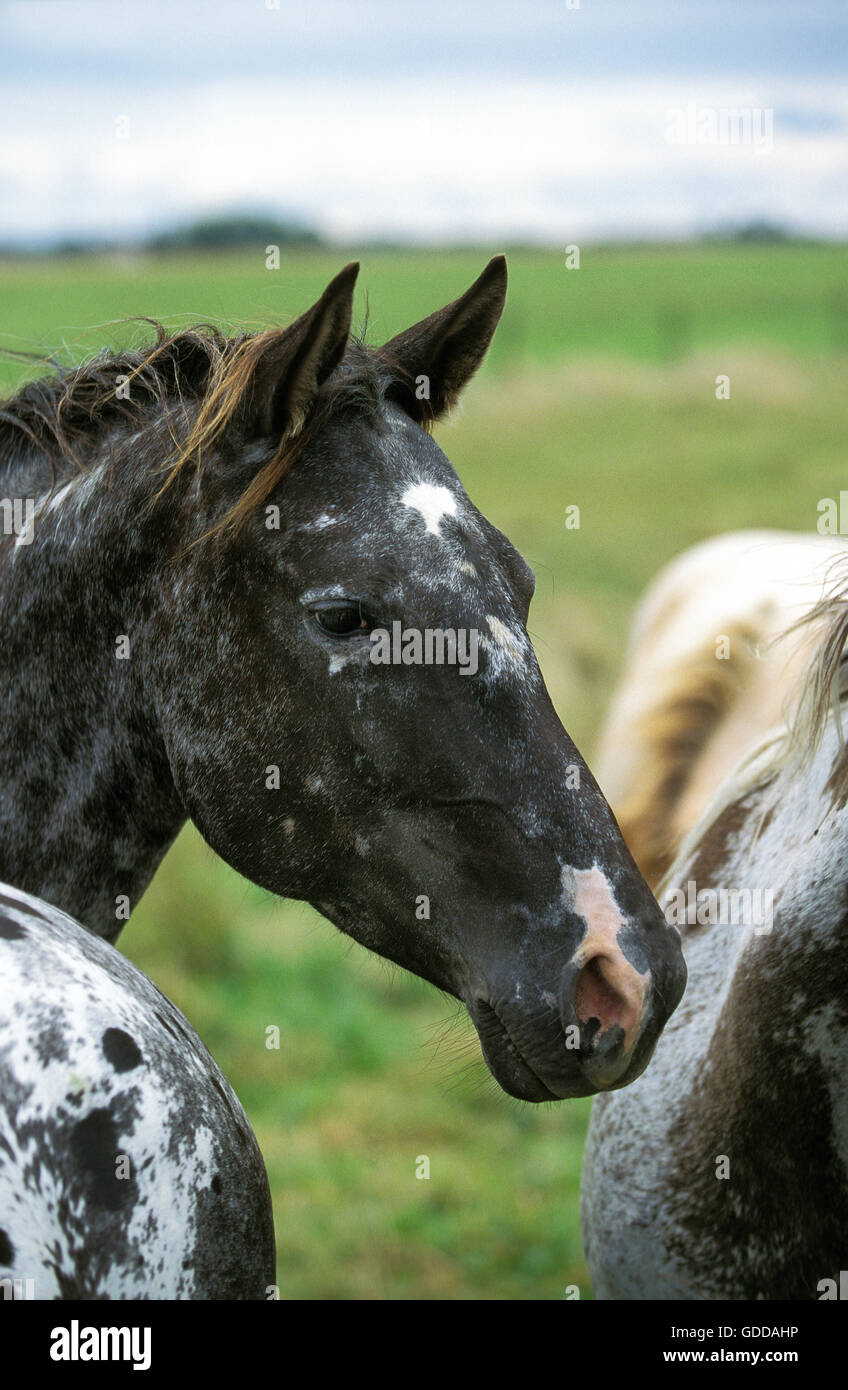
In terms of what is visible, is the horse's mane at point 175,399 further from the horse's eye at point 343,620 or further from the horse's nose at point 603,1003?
the horse's nose at point 603,1003

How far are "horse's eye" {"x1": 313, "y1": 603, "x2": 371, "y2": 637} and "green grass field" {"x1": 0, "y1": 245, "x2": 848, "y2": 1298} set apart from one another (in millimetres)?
767

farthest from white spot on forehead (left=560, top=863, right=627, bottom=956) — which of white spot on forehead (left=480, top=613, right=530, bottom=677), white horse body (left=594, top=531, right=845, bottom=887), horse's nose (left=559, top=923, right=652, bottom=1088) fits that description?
white horse body (left=594, top=531, right=845, bottom=887)

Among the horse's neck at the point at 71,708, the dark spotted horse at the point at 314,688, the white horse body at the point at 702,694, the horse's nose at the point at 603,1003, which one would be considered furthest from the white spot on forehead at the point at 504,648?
the white horse body at the point at 702,694

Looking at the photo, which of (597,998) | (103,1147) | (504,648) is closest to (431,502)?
(504,648)

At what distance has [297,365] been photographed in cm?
216

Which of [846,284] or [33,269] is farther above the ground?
[33,269]

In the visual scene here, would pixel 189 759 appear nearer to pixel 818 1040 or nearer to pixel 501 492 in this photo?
pixel 818 1040

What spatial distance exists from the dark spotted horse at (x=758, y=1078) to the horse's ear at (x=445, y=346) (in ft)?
2.77

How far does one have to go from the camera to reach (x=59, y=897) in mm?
2367

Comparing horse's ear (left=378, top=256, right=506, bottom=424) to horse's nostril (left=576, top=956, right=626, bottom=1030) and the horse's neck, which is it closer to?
the horse's neck

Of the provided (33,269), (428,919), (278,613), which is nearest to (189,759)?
(278,613)

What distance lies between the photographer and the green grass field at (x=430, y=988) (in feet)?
15.5

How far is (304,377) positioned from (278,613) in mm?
411

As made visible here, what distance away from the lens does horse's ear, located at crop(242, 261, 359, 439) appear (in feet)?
6.86
